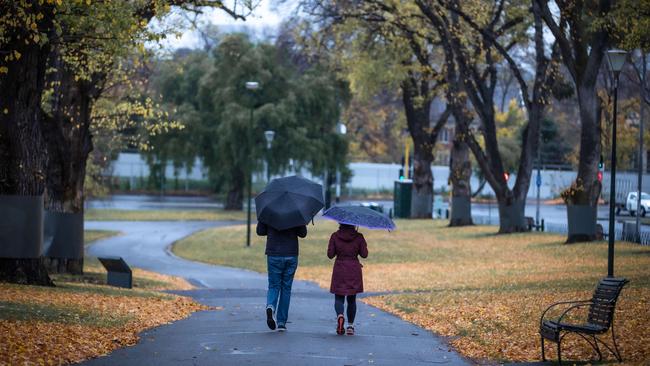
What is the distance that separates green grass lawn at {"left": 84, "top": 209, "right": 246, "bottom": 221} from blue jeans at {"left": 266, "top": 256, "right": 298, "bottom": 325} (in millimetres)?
49396

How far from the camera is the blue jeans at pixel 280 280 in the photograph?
14.6 meters

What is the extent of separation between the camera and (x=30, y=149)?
20.0 metres

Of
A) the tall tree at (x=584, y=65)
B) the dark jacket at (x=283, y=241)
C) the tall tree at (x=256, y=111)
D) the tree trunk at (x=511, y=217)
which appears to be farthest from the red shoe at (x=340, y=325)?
the tall tree at (x=256, y=111)

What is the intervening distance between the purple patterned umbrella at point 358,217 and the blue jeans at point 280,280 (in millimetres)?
827

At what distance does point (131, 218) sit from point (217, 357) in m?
52.5

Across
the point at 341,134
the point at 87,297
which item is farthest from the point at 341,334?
the point at 341,134

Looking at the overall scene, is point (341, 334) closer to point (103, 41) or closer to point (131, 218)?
point (103, 41)

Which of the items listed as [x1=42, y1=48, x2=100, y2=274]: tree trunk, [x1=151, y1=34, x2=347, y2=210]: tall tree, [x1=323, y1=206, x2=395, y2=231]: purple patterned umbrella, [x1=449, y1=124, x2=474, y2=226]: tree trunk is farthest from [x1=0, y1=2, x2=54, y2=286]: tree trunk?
[x1=151, y1=34, x2=347, y2=210]: tall tree

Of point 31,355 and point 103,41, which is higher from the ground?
point 103,41

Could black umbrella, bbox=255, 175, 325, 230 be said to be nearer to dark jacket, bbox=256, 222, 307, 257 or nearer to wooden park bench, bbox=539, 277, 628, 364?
dark jacket, bbox=256, 222, 307, 257

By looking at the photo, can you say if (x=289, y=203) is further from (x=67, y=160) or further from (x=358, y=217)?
(x=67, y=160)

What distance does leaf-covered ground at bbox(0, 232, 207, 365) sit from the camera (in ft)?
40.2

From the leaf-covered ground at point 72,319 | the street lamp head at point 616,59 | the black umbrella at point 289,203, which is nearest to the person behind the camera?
the leaf-covered ground at point 72,319

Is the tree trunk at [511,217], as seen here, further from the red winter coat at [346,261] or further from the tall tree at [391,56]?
Answer: the red winter coat at [346,261]
